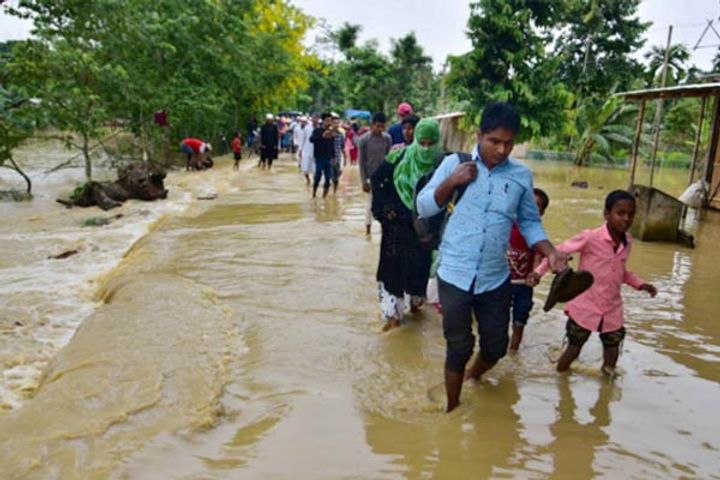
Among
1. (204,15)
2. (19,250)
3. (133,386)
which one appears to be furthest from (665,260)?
(204,15)

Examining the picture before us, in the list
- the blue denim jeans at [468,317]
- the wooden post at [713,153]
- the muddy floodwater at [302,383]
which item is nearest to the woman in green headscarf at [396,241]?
the muddy floodwater at [302,383]

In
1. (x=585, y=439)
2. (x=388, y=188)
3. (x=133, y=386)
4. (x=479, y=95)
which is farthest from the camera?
(x=479, y=95)

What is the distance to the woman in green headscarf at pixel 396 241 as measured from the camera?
4.76 meters

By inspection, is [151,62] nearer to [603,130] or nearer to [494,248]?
[494,248]

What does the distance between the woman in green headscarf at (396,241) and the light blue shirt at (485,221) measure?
1459 mm

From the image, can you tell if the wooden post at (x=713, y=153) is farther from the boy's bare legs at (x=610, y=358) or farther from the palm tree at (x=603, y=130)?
the palm tree at (x=603, y=130)

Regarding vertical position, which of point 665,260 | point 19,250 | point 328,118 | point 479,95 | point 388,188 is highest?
point 479,95

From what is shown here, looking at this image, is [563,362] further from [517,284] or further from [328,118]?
[328,118]

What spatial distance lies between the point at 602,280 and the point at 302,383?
1995mm

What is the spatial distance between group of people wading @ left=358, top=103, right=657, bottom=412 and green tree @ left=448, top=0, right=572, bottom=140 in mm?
Answer: 19555

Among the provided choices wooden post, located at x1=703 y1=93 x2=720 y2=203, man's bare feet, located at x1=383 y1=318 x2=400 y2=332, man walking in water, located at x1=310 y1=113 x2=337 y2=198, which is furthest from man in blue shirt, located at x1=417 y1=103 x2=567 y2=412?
wooden post, located at x1=703 y1=93 x2=720 y2=203

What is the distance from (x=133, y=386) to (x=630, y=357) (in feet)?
11.3

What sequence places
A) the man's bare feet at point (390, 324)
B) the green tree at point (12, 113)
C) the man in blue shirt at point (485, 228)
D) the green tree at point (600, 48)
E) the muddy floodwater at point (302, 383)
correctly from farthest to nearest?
1. the green tree at point (600, 48)
2. the green tree at point (12, 113)
3. the man's bare feet at point (390, 324)
4. the man in blue shirt at point (485, 228)
5. the muddy floodwater at point (302, 383)

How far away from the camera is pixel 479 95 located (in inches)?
956
